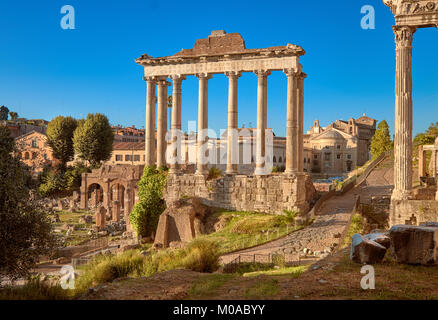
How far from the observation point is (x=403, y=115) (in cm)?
1636

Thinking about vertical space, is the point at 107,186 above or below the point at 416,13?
below

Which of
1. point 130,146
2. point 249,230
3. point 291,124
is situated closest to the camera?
point 249,230

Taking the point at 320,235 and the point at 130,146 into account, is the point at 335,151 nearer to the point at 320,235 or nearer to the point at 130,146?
the point at 130,146

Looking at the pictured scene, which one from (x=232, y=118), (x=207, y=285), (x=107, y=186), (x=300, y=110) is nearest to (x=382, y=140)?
(x=300, y=110)

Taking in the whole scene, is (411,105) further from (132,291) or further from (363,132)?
(363,132)

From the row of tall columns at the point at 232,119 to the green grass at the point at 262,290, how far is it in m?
14.4

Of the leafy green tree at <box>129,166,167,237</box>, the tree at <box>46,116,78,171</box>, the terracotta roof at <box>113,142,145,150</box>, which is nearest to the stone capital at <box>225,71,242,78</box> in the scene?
the leafy green tree at <box>129,166,167,237</box>

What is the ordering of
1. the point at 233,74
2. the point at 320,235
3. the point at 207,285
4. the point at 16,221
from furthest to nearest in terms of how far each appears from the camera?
the point at 233,74 → the point at 320,235 → the point at 16,221 → the point at 207,285

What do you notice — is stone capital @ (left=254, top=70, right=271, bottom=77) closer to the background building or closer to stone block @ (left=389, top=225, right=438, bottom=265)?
stone block @ (left=389, top=225, right=438, bottom=265)

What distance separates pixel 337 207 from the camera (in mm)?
24234

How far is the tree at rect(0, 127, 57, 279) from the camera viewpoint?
1100 centimetres

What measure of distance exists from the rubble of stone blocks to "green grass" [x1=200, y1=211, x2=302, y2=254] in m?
8.64

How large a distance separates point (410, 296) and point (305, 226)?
44.3 feet

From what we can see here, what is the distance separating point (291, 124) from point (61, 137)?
134ft
